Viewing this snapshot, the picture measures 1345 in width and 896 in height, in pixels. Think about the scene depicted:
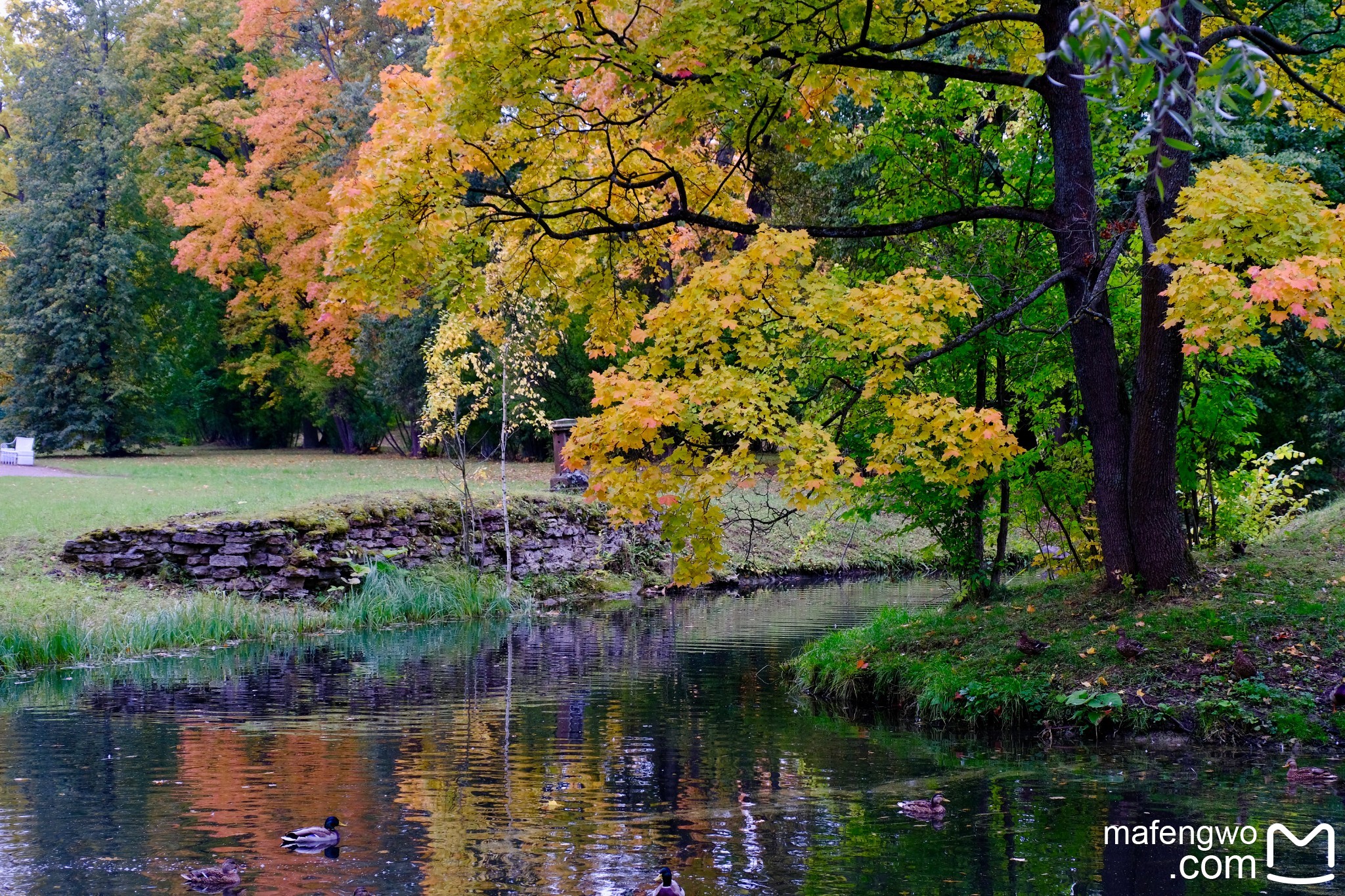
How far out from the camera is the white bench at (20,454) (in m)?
29.1

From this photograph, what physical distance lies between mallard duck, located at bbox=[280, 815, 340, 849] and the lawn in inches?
480

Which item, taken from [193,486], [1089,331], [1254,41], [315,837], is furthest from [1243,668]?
[193,486]

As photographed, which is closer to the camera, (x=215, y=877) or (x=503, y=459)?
(x=215, y=877)

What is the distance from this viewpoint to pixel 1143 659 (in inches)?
393

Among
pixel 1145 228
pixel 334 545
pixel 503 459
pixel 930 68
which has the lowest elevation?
pixel 334 545

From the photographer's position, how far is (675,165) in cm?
1168

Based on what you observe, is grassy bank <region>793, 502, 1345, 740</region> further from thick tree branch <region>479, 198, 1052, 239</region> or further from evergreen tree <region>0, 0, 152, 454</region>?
evergreen tree <region>0, 0, 152, 454</region>

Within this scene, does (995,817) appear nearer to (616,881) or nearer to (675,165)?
(616,881)

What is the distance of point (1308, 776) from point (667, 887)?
4.99 metres

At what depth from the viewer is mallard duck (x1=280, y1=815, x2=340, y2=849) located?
6.69m

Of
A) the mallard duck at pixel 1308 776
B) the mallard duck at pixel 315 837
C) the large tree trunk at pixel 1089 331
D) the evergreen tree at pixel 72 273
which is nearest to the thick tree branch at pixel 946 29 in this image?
the large tree trunk at pixel 1089 331

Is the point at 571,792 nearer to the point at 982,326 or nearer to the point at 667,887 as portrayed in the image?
the point at 667,887

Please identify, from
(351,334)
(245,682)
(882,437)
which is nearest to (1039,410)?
(882,437)

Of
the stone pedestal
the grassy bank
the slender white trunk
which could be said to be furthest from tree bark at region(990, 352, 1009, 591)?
the stone pedestal
